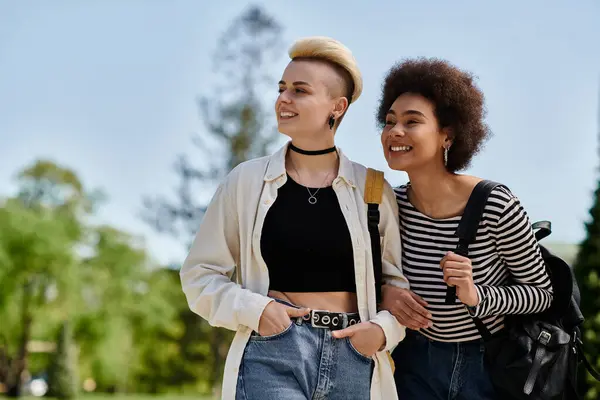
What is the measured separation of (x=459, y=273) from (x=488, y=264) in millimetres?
400

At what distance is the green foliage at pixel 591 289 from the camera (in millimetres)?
13141

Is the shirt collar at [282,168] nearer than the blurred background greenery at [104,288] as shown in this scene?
Yes

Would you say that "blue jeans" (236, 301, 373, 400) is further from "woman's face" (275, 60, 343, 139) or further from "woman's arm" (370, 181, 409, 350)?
"woman's face" (275, 60, 343, 139)

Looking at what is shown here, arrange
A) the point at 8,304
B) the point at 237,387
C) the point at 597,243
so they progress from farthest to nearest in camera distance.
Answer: the point at 8,304, the point at 597,243, the point at 237,387

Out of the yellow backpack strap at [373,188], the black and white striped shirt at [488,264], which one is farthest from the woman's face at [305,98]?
the black and white striped shirt at [488,264]

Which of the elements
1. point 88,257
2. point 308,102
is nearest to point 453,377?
point 308,102

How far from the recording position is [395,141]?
3.95 m

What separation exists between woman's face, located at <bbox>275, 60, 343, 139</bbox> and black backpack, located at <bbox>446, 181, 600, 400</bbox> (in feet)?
2.75

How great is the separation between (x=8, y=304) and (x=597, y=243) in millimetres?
27904

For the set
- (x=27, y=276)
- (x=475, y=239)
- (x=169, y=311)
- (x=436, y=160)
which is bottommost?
(x=169, y=311)

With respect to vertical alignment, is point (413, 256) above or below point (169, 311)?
above

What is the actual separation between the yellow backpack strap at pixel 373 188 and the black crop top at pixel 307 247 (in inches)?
7.3

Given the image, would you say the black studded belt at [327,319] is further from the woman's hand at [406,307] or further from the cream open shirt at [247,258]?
the woman's hand at [406,307]

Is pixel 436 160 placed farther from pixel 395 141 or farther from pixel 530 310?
pixel 530 310
